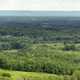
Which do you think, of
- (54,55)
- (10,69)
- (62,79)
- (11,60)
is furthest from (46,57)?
(62,79)

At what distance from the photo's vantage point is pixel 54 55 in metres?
113

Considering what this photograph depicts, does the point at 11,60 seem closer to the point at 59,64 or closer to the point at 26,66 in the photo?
the point at 26,66

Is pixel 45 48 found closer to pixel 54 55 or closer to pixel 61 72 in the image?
pixel 54 55

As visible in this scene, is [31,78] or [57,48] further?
[57,48]

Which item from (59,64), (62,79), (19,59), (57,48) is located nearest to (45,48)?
(57,48)

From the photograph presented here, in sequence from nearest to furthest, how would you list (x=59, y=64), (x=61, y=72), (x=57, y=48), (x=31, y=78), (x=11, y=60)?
(x=31, y=78)
(x=61, y=72)
(x=59, y=64)
(x=11, y=60)
(x=57, y=48)

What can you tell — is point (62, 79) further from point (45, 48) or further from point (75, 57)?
point (45, 48)

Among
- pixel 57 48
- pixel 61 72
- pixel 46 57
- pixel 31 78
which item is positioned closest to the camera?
pixel 31 78

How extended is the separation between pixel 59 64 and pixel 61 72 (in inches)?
235

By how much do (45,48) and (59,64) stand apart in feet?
129

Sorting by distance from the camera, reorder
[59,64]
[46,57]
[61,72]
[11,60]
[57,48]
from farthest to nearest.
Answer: [57,48] < [46,57] < [11,60] < [59,64] < [61,72]

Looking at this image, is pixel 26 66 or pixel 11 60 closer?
pixel 26 66

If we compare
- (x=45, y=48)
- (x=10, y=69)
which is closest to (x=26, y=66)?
(x=10, y=69)

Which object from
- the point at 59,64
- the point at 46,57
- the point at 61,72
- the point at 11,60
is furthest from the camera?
the point at 46,57
